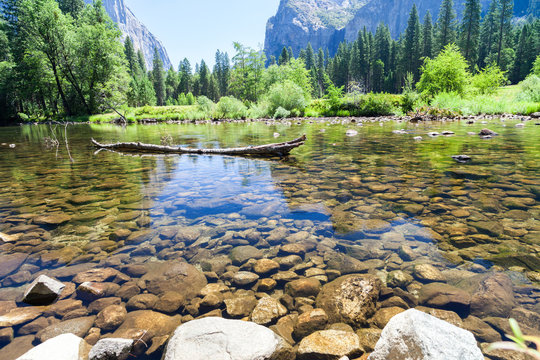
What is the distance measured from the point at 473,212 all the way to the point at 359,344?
2947mm

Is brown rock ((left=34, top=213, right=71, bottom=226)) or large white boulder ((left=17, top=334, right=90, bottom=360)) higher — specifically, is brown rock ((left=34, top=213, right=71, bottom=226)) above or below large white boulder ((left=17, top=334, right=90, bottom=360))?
above

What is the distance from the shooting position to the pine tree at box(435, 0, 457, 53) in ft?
198

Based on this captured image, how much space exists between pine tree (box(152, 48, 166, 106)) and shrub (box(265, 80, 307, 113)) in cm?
→ 6974

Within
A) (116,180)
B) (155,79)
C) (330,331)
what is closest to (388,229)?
(330,331)

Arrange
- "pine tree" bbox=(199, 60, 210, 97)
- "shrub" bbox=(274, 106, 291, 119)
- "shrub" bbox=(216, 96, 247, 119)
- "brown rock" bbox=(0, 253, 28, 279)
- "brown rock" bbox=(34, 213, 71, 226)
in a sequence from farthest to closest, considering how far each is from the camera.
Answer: "pine tree" bbox=(199, 60, 210, 97), "shrub" bbox=(216, 96, 247, 119), "shrub" bbox=(274, 106, 291, 119), "brown rock" bbox=(34, 213, 71, 226), "brown rock" bbox=(0, 253, 28, 279)

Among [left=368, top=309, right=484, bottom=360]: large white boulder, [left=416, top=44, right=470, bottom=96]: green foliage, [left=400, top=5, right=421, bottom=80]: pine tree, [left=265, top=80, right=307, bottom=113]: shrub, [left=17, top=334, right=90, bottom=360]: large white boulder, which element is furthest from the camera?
[left=400, top=5, right=421, bottom=80]: pine tree

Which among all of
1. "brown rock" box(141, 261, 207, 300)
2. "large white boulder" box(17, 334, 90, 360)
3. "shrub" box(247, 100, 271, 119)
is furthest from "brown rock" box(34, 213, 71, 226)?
"shrub" box(247, 100, 271, 119)

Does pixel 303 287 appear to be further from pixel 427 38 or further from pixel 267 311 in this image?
pixel 427 38

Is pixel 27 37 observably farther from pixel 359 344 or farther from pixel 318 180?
pixel 359 344

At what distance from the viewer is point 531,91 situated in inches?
896

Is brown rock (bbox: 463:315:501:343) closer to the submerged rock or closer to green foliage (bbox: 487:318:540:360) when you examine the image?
the submerged rock

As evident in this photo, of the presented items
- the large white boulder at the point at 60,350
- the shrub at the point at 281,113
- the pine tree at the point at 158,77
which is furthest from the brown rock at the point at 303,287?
the pine tree at the point at 158,77

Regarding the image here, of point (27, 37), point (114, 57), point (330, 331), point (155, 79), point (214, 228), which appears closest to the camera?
point (330, 331)

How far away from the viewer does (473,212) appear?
3.67 m
